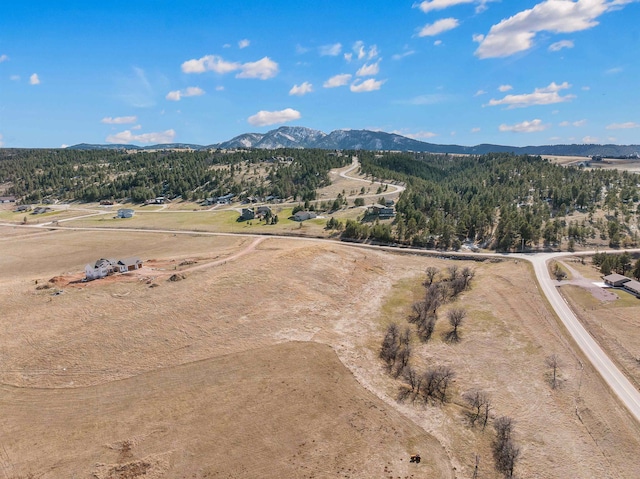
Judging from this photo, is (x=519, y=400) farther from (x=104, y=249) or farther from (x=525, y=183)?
(x=525, y=183)

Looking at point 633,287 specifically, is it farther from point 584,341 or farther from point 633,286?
point 584,341

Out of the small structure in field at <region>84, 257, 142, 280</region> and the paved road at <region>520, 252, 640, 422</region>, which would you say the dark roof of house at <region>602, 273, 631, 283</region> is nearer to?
the paved road at <region>520, 252, 640, 422</region>

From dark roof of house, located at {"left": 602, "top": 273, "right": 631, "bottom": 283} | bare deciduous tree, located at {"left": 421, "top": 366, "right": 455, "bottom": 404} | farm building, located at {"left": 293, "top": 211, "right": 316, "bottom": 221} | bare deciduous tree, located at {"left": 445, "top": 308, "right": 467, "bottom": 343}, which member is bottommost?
bare deciduous tree, located at {"left": 421, "top": 366, "right": 455, "bottom": 404}

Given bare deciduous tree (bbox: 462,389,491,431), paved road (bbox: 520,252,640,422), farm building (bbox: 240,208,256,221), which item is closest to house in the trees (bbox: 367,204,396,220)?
farm building (bbox: 240,208,256,221)

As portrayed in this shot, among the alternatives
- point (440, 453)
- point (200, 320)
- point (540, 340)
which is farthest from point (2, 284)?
point (540, 340)

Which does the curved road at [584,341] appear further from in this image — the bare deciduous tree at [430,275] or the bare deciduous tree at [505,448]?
the bare deciduous tree at [430,275]
